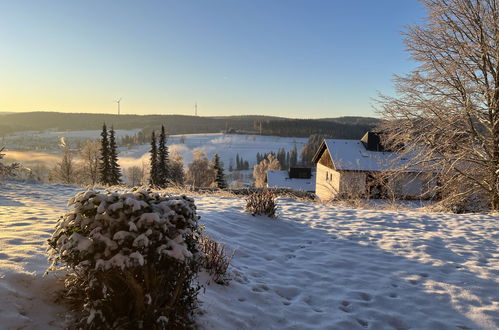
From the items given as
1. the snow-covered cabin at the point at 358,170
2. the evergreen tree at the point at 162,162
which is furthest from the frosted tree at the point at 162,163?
the snow-covered cabin at the point at 358,170

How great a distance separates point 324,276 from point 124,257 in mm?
3264

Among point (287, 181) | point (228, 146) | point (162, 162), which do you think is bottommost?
point (287, 181)

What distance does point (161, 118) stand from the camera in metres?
199

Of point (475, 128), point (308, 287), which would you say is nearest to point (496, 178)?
point (475, 128)

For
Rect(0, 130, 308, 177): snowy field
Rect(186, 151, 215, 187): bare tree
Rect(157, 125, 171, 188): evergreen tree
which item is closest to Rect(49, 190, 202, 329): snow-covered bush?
Rect(157, 125, 171, 188): evergreen tree

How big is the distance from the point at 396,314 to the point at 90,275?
339 cm

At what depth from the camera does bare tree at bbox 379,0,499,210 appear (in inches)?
416

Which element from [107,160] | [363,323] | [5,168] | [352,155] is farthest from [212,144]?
[363,323]

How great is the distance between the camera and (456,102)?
1115 cm

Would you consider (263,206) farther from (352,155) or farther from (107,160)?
(107,160)

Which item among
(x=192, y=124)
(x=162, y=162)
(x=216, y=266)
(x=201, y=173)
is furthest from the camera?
(x=192, y=124)

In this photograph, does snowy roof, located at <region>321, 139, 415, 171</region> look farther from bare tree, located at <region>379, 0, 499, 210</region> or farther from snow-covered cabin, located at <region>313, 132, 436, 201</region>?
bare tree, located at <region>379, 0, 499, 210</region>

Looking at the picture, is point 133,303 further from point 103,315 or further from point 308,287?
point 308,287

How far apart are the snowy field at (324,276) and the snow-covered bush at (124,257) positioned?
49 centimetres
